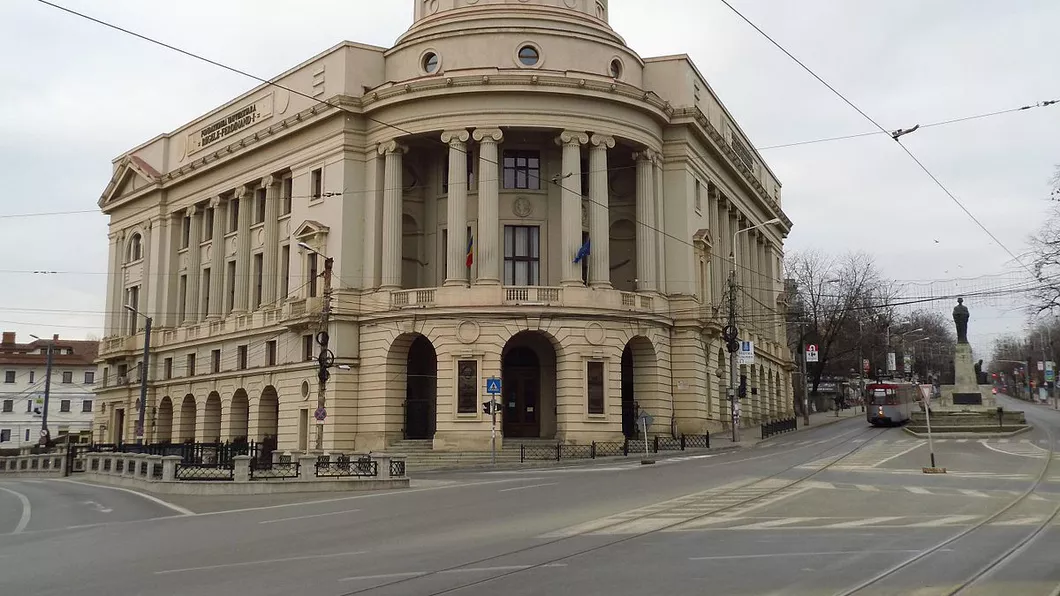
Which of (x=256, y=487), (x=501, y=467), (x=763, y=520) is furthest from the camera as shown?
(x=501, y=467)

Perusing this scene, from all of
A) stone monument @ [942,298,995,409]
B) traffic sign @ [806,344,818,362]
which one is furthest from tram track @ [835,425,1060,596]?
traffic sign @ [806,344,818,362]

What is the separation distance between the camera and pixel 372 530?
16.6 metres

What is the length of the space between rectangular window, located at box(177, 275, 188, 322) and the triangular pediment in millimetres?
7031

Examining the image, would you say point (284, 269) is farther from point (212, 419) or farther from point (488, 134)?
point (488, 134)

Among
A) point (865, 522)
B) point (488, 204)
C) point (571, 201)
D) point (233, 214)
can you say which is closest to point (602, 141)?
point (571, 201)

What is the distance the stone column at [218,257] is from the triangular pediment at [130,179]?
7.98 metres

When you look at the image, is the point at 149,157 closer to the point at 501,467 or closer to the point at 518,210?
the point at 518,210

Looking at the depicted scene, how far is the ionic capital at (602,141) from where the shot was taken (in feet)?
146

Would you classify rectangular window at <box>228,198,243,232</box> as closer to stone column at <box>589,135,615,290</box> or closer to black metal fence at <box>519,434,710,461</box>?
stone column at <box>589,135,615,290</box>

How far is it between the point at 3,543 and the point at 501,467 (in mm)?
20626

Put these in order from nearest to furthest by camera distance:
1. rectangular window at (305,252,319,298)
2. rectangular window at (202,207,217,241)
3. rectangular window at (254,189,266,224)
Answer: rectangular window at (305,252,319,298) → rectangular window at (254,189,266,224) → rectangular window at (202,207,217,241)

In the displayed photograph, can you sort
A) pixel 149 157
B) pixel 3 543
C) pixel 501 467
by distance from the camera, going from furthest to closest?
pixel 149 157
pixel 501 467
pixel 3 543

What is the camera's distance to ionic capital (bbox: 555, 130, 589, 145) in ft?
145

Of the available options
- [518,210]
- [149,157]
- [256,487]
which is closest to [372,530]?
[256,487]
